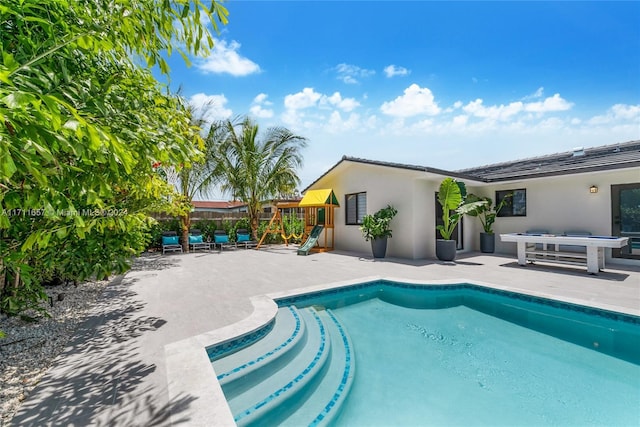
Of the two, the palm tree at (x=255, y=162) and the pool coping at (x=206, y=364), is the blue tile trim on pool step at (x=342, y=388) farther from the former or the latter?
the palm tree at (x=255, y=162)

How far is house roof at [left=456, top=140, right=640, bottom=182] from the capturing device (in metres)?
10.0

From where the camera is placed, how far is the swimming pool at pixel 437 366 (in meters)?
3.44

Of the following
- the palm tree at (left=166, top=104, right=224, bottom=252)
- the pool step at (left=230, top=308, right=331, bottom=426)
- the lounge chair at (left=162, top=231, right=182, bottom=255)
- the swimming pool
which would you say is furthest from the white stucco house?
the lounge chair at (left=162, top=231, right=182, bottom=255)

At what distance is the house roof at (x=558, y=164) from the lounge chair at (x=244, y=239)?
5.02m

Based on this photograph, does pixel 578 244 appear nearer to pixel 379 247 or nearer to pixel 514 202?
pixel 514 202

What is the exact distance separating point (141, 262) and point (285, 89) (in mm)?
9717

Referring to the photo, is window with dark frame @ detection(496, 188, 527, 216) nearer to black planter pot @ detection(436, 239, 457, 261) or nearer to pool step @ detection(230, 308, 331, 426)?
black planter pot @ detection(436, 239, 457, 261)

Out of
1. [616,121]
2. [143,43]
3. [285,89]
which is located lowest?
[143,43]

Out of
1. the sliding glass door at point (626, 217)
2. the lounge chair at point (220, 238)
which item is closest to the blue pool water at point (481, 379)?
the sliding glass door at point (626, 217)

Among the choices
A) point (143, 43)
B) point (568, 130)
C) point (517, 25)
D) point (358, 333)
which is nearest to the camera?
point (143, 43)

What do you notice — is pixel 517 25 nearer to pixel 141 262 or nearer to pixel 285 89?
pixel 285 89

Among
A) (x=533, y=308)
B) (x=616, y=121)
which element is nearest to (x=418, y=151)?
(x=616, y=121)

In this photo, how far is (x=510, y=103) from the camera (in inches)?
492

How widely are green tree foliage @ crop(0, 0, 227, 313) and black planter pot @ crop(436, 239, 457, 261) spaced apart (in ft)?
35.1
